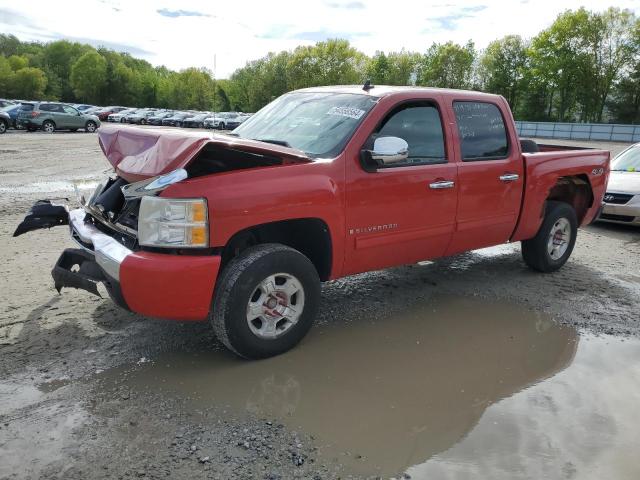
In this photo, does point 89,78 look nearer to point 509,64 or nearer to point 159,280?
point 509,64

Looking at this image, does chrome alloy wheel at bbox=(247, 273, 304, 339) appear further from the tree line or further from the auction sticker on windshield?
the tree line

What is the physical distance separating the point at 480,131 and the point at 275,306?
2.71m

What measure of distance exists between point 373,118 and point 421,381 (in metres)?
2.01

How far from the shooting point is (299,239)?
13.4 ft

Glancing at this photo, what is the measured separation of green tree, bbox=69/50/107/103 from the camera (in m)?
93.1

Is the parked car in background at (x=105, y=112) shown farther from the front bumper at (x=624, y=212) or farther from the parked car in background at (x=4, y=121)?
the front bumper at (x=624, y=212)

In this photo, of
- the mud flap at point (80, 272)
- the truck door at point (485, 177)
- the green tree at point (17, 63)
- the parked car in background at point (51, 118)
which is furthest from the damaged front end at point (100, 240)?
the green tree at point (17, 63)

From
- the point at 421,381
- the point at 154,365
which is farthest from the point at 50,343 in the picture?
the point at 421,381

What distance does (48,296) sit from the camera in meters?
4.70

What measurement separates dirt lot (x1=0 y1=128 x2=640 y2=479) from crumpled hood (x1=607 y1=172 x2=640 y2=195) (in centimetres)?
380

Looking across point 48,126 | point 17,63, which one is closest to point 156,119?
point 48,126

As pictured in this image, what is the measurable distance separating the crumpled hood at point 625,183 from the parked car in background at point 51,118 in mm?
26997

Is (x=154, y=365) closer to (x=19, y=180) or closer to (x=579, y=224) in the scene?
(x=579, y=224)

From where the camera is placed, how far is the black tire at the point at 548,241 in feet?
19.4
